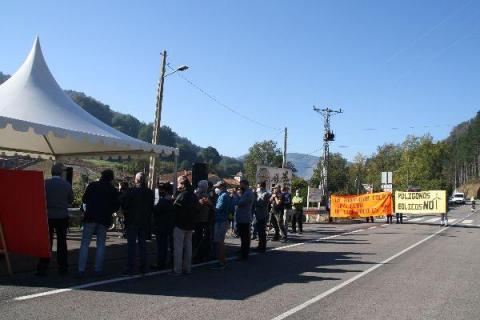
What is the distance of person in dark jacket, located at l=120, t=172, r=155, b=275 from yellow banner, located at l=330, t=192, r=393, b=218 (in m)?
21.7

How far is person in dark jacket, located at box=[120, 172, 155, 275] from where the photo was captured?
900cm

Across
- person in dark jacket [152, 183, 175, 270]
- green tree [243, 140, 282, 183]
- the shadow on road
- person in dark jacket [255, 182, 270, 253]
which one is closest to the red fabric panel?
the shadow on road

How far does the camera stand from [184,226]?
920cm

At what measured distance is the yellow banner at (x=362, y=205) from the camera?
2883cm

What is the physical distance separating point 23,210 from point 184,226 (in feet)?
8.94

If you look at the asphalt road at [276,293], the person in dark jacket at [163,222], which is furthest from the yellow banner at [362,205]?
the person in dark jacket at [163,222]

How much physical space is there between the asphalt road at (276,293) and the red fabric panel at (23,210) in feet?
2.33

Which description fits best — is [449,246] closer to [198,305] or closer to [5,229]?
[198,305]

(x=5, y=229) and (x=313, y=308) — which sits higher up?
(x=5, y=229)

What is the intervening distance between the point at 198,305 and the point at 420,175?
101694 mm

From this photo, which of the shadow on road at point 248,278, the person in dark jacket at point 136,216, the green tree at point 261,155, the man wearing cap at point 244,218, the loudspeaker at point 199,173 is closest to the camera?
the shadow on road at point 248,278

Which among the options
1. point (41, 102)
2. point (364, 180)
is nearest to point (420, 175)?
point (364, 180)

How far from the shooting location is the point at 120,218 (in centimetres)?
1820

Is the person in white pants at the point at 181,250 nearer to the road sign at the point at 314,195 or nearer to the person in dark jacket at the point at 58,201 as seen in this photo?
the person in dark jacket at the point at 58,201
